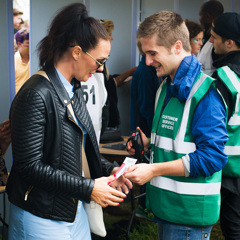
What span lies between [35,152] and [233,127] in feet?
4.23

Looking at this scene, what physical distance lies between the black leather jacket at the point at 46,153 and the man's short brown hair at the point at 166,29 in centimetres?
51

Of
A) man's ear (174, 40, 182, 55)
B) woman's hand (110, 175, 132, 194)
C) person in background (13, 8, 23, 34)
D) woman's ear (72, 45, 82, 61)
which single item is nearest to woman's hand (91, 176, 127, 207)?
woman's hand (110, 175, 132, 194)

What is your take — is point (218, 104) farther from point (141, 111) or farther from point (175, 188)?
point (141, 111)

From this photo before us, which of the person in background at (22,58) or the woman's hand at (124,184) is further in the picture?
the person in background at (22,58)

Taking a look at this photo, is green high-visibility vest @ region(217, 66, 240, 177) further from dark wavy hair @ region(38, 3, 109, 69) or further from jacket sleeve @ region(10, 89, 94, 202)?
jacket sleeve @ region(10, 89, 94, 202)

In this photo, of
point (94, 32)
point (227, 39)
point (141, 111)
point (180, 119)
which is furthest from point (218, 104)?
point (141, 111)

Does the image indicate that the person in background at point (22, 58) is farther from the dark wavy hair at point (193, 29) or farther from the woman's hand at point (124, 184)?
the woman's hand at point (124, 184)

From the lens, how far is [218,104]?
4.93ft

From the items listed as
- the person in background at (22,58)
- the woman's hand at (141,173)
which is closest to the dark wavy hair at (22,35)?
the person in background at (22,58)

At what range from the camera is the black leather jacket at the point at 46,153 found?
135 cm

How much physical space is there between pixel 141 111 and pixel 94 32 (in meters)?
1.93

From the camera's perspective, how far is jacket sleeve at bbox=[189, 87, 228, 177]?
4.81 ft

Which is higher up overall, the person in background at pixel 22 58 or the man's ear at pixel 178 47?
the man's ear at pixel 178 47

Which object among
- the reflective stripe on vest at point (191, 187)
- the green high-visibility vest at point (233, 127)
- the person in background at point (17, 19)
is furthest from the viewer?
the person in background at point (17, 19)
